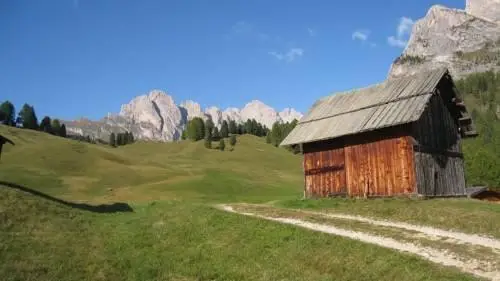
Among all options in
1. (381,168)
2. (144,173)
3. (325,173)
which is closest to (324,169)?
(325,173)

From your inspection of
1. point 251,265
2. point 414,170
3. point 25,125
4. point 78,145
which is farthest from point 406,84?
point 25,125

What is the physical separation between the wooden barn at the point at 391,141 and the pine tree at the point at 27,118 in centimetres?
15554

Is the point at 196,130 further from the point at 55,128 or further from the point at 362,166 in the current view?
the point at 362,166

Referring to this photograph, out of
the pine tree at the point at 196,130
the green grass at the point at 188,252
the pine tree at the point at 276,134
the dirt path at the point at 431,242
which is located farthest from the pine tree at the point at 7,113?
the dirt path at the point at 431,242

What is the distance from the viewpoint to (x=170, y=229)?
77.1 ft

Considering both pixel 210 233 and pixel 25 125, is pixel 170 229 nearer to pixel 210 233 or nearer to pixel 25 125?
pixel 210 233

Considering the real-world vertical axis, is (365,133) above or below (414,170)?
above

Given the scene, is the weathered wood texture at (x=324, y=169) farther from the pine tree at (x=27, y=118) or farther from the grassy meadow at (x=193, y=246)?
the pine tree at (x=27, y=118)

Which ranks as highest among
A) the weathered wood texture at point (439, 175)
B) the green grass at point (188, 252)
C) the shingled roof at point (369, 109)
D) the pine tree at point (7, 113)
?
the pine tree at point (7, 113)

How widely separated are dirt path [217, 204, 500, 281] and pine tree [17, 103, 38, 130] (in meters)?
169

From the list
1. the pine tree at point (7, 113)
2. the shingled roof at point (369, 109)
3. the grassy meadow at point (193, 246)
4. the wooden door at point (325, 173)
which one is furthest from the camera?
the pine tree at point (7, 113)

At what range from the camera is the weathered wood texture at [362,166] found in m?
34.2

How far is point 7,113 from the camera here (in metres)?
171

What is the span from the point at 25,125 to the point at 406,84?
541 feet
